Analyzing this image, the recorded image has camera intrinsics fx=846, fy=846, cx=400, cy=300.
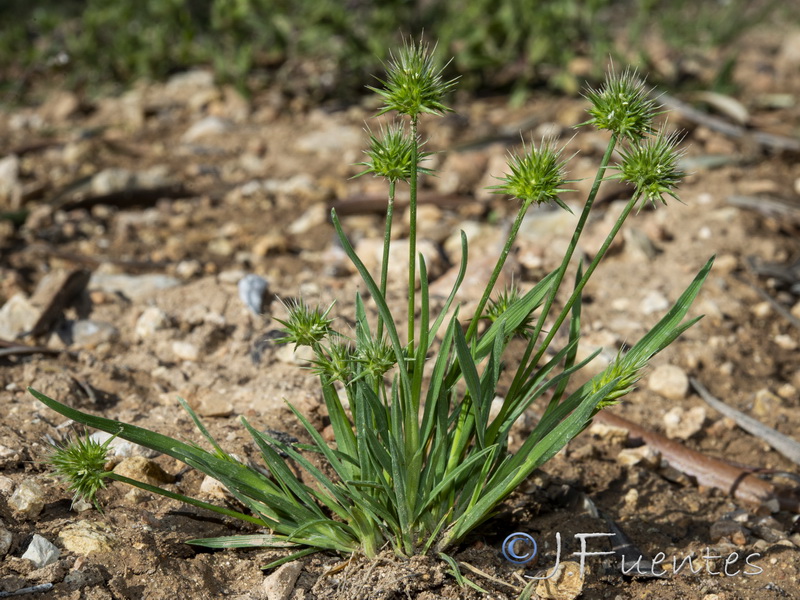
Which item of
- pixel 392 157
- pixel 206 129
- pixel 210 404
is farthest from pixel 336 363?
pixel 206 129

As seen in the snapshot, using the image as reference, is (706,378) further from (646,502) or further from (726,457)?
(646,502)

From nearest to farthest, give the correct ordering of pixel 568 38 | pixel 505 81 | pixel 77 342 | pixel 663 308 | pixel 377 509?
pixel 377 509 → pixel 77 342 → pixel 663 308 → pixel 568 38 → pixel 505 81

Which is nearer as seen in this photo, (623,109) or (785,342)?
(623,109)

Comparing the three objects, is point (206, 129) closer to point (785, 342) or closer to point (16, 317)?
point (16, 317)

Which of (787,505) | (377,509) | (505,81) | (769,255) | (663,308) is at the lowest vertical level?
(377,509)

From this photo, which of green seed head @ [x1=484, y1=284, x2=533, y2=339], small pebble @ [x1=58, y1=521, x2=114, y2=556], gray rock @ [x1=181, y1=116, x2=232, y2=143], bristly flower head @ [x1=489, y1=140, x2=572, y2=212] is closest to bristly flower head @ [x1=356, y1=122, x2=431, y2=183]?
bristly flower head @ [x1=489, y1=140, x2=572, y2=212]

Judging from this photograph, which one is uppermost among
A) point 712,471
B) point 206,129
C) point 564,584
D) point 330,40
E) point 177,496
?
point 330,40

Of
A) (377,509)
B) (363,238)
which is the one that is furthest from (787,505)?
(363,238)

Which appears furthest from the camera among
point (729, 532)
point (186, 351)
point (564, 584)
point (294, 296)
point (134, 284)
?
point (134, 284)
